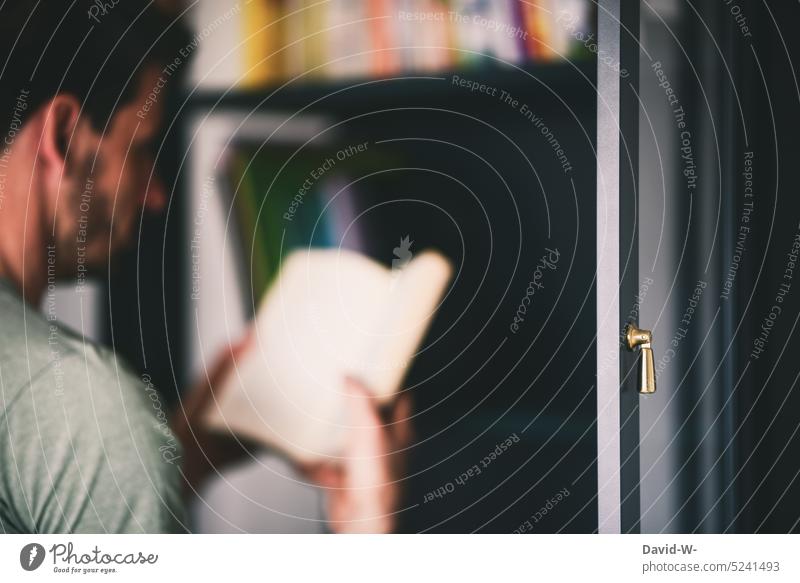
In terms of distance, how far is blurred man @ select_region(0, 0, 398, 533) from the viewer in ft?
3.36

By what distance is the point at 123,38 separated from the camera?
1.03 meters

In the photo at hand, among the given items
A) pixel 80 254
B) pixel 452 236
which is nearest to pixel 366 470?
pixel 452 236

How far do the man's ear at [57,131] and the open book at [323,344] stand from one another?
0.29 m

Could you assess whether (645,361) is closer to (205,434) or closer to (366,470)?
(366,470)

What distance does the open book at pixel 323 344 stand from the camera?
1021 mm

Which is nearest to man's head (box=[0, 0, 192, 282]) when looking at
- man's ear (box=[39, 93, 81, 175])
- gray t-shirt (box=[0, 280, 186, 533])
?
man's ear (box=[39, 93, 81, 175])

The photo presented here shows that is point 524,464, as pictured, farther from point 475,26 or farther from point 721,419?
point 475,26

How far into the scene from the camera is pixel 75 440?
1035 mm

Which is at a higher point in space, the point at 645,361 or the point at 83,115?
the point at 83,115

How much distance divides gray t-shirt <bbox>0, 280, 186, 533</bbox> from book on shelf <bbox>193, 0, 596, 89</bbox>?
36 centimetres

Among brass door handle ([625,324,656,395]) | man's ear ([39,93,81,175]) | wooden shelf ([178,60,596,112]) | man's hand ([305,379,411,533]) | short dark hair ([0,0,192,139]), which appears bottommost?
man's hand ([305,379,411,533])

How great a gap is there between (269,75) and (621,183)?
0.43m

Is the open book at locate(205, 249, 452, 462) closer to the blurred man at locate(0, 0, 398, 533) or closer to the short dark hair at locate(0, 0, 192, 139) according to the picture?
the blurred man at locate(0, 0, 398, 533)

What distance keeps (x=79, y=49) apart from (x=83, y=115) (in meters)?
0.08
